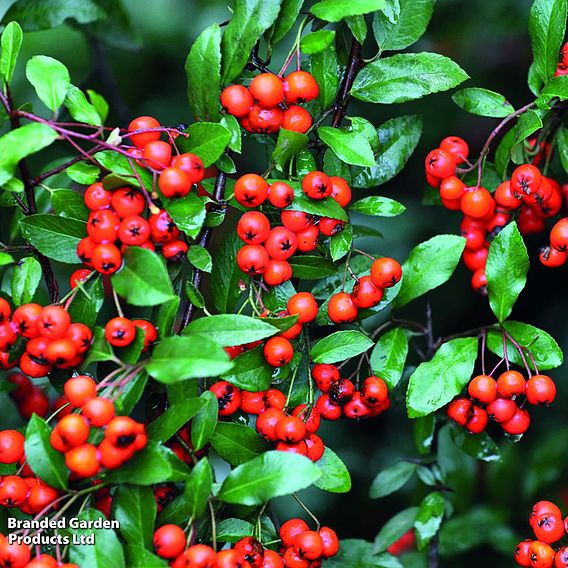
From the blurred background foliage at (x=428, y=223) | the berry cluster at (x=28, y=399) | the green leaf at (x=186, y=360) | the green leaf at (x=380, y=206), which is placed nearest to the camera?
the green leaf at (x=186, y=360)

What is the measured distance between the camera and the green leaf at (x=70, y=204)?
1185 mm

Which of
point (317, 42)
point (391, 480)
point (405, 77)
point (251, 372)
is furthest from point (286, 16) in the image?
point (391, 480)

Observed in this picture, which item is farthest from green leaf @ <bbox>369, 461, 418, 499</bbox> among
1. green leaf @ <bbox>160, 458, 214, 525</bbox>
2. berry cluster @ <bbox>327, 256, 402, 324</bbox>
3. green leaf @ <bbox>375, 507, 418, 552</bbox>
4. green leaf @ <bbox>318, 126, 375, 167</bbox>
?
green leaf @ <bbox>318, 126, 375, 167</bbox>

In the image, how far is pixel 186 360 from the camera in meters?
0.97

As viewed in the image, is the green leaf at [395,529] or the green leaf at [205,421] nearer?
the green leaf at [205,421]

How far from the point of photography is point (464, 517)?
6.33ft

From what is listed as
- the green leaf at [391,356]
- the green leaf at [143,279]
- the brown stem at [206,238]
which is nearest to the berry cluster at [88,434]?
the green leaf at [143,279]

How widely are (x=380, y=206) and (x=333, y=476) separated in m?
0.43

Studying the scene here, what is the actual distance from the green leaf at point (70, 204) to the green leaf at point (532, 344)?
67 centimetres

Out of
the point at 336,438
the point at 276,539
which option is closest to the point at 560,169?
the point at 276,539

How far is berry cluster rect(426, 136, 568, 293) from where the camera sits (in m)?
1.25

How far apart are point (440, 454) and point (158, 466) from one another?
3.17ft

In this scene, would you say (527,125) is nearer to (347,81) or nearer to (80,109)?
(347,81)

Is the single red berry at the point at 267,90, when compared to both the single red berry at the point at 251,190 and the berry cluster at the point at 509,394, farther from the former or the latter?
the berry cluster at the point at 509,394
